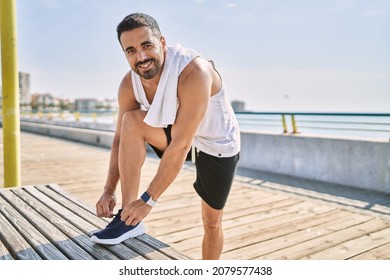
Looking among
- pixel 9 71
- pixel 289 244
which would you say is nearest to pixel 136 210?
pixel 289 244

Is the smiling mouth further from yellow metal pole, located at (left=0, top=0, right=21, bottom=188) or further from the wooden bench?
yellow metal pole, located at (left=0, top=0, right=21, bottom=188)

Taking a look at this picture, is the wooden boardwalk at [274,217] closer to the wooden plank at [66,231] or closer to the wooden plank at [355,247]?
the wooden plank at [355,247]

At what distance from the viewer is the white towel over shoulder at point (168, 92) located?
1.71m

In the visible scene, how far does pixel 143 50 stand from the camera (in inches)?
65.9

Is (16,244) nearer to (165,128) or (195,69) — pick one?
(165,128)

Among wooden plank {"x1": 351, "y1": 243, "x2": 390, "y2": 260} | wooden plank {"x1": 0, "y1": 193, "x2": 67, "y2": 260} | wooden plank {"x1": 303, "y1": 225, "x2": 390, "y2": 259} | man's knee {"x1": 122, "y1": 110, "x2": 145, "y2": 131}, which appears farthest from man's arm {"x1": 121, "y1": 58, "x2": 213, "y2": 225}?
wooden plank {"x1": 351, "y1": 243, "x2": 390, "y2": 260}

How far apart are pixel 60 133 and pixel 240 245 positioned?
10551mm

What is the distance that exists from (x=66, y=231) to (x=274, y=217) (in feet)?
6.27

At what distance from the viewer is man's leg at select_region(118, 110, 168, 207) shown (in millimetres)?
1814

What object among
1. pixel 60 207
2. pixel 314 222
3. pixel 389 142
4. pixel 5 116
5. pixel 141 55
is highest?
pixel 141 55

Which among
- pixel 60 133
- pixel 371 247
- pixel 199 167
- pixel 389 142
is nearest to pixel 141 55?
pixel 199 167

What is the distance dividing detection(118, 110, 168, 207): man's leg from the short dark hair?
1.33 feet

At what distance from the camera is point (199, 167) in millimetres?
2088

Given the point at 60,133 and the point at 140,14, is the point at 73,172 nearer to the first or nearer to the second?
the point at 140,14
